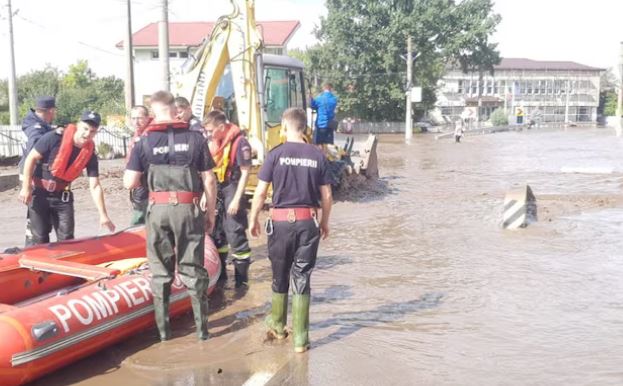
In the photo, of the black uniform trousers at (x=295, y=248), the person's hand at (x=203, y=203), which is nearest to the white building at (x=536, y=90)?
the person's hand at (x=203, y=203)

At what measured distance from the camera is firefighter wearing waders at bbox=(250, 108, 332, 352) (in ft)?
16.4

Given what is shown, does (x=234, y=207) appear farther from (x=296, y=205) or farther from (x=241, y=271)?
(x=296, y=205)

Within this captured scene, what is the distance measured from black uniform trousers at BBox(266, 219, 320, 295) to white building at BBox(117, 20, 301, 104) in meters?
41.4

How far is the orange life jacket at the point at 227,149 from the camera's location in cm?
666

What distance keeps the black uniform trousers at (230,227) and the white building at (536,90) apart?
254 ft

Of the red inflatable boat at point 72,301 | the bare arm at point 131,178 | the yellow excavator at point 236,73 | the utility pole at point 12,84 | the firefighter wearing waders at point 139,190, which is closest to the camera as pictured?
the red inflatable boat at point 72,301

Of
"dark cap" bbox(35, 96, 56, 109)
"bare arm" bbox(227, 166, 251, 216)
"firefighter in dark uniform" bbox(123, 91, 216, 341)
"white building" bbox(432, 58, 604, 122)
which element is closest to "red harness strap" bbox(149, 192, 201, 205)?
"firefighter in dark uniform" bbox(123, 91, 216, 341)

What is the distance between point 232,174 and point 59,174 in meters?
1.69

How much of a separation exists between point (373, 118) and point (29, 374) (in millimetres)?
49646

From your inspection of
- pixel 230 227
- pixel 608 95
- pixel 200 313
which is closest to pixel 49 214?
pixel 230 227

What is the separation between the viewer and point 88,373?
4.73 metres

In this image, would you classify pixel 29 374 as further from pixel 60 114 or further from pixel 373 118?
pixel 373 118

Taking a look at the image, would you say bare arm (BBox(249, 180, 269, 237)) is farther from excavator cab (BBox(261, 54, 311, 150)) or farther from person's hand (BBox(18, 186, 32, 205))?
excavator cab (BBox(261, 54, 311, 150))

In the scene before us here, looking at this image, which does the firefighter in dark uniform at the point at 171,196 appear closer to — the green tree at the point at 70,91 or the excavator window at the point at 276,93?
the excavator window at the point at 276,93
